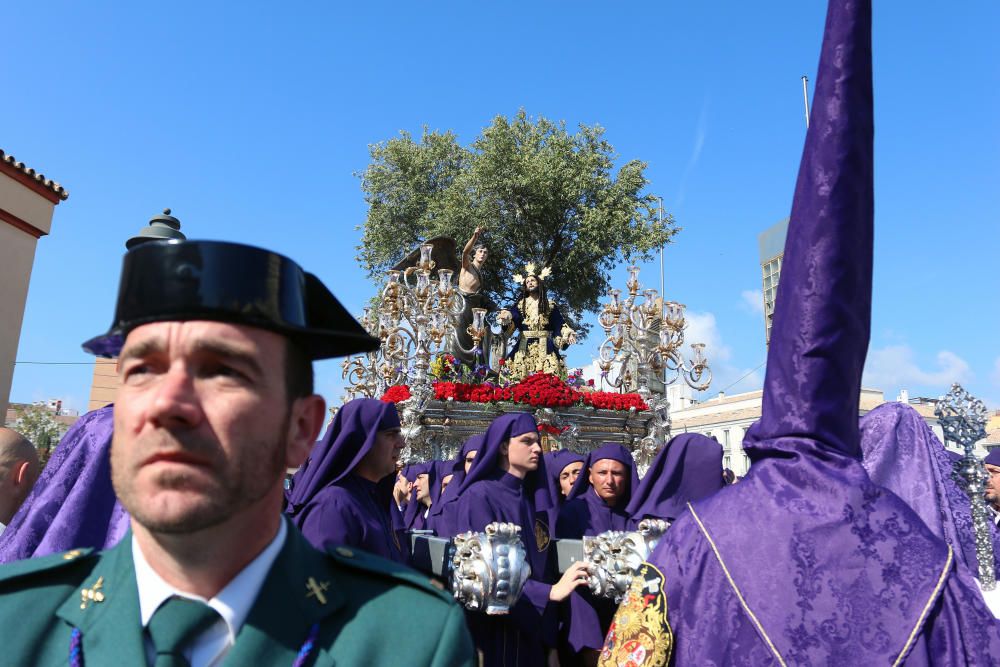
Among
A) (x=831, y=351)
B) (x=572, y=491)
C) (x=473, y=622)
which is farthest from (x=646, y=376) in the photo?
(x=831, y=351)

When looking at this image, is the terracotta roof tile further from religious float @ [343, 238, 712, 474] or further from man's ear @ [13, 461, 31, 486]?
man's ear @ [13, 461, 31, 486]

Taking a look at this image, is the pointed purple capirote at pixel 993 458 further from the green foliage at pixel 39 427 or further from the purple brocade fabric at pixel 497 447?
the green foliage at pixel 39 427

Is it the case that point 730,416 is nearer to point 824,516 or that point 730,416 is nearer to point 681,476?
point 681,476

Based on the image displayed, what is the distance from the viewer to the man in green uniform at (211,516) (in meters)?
1.25

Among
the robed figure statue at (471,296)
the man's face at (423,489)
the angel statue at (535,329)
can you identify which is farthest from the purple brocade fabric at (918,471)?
the robed figure statue at (471,296)

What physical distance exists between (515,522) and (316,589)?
3.69m

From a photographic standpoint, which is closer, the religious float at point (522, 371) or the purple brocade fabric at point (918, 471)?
the purple brocade fabric at point (918, 471)

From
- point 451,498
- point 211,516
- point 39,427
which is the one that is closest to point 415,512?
A: point 451,498

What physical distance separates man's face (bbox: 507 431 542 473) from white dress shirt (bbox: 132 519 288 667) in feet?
12.9

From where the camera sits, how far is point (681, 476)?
427 centimetres

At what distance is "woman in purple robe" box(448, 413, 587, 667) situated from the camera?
4289mm

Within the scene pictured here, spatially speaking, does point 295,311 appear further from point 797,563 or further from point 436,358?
point 436,358

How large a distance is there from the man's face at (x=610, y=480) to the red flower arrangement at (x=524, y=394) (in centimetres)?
805

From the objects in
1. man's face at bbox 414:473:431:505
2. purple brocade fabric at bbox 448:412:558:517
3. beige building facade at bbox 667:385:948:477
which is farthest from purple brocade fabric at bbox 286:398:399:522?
beige building facade at bbox 667:385:948:477
